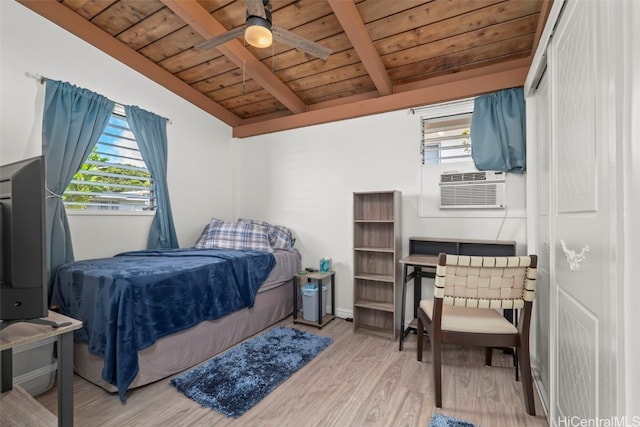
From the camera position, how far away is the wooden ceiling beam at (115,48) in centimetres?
233

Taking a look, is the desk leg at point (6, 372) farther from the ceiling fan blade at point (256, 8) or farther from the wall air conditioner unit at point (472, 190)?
the wall air conditioner unit at point (472, 190)

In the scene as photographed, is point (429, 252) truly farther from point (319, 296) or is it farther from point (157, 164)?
point (157, 164)

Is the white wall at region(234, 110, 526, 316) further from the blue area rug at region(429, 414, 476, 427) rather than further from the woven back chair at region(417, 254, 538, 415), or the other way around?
the blue area rug at region(429, 414, 476, 427)

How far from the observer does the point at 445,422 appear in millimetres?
Result: 1557

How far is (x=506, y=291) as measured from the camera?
1.68m

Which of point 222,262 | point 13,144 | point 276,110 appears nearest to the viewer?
point 13,144

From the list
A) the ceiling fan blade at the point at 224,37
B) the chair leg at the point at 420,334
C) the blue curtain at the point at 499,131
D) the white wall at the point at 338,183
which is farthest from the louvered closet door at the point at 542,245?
the ceiling fan blade at the point at 224,37

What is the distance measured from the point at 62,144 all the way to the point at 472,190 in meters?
3.55

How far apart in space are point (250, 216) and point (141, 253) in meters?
1.49

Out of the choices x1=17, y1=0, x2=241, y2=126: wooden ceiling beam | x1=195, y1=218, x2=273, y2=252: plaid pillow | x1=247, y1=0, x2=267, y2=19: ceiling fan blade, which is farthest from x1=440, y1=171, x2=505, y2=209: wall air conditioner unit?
x1=17, y1=0, x2=241, y2=126: wooden ceiling beam

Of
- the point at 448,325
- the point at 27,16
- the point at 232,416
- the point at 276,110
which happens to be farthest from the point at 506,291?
the point at 27,16

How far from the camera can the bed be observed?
1771 millimetres

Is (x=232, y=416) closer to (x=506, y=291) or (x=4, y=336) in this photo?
(x=4, y=336)

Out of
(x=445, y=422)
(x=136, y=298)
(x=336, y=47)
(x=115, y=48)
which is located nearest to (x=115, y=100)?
(x=115, y=48)
